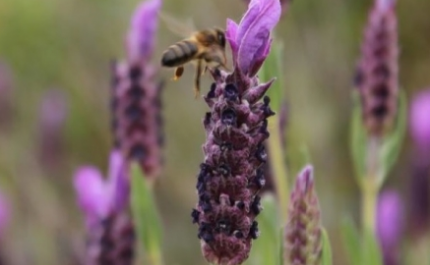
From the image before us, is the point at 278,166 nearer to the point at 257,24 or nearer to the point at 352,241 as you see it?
the point at 352,241

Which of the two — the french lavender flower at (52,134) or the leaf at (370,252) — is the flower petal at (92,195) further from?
the french lavender flower at (52,134)

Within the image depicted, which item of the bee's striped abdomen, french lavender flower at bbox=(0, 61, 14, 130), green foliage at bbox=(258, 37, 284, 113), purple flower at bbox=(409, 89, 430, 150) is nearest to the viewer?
the bee's striped abdomen

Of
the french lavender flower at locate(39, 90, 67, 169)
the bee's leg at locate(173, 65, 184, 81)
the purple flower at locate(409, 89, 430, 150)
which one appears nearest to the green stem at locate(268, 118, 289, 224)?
the bee's leg at locate(173, 65, 184, 81)

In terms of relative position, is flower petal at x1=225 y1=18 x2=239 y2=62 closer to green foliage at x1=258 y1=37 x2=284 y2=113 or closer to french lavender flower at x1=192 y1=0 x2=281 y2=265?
→ french lavender flower at x1=192 y1=0 x2=281 y2=265

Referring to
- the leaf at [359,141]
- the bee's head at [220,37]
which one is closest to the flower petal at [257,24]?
the bee's head at [220,37]

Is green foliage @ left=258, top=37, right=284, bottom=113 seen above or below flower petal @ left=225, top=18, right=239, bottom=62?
above

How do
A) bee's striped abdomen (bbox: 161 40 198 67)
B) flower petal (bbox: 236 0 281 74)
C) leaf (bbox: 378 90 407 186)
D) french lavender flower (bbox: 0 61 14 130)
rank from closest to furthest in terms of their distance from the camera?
flower petal (bbox: 236 0 281 74), bee's striped abdomen (bbox: 161 40 198 67), leaf (bbox: 378 90 407 186), french lavender flower (bbox: 0 61 14 130)
